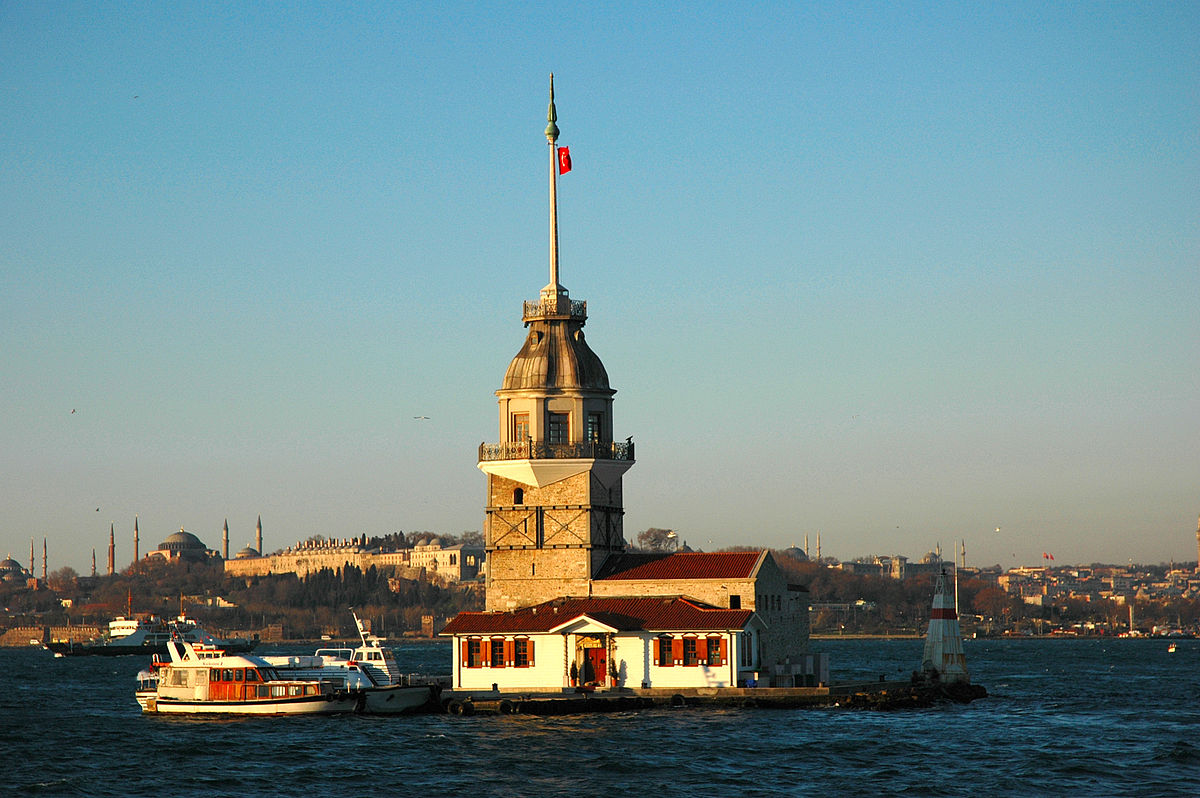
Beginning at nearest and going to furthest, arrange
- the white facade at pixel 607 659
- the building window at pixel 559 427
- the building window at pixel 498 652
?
1. the white facade at pixel 607 659
2. the building window at pixel 498 652
3. the building window at pixel 559 427

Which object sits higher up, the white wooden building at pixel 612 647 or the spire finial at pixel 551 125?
the spire finial at pixel 551 125

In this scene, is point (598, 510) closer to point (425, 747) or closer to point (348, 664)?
point (348, 664)

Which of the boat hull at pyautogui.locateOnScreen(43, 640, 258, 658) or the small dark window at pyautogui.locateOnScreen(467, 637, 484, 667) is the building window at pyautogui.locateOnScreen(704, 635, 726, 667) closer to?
the small dark window at pyautogui.locateOnScreen(467, 637, 484, 667)

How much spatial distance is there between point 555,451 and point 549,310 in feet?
20.4

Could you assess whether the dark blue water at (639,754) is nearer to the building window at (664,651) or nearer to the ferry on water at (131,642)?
the building window at (664,651)

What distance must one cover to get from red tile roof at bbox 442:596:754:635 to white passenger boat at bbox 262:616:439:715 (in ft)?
8.95

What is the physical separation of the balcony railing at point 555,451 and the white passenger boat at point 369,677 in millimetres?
9160

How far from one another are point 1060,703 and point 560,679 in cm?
2360

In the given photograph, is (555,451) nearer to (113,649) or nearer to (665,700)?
(665,700)

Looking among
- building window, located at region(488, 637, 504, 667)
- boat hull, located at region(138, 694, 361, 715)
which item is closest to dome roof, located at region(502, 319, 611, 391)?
building window, located at region(488, 637, 504, 667)

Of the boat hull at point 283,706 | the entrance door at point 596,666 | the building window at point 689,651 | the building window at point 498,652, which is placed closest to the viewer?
the building window at point 689,651

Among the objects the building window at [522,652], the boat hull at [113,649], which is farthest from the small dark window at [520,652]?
the boat hull at [113,649]

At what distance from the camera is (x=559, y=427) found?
69.4m

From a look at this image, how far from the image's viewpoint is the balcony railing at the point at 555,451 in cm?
6819
